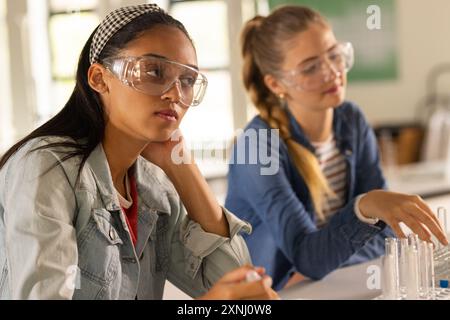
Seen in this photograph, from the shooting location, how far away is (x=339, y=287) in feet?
4.99

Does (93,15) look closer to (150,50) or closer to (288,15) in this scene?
(150,50)

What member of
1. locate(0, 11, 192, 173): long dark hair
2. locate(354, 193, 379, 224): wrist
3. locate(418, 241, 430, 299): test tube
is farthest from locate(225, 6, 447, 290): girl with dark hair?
locate(0, 11, 192, 173): long dark hair

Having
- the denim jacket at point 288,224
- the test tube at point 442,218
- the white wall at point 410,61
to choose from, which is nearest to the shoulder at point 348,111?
the denim jacket at point 288,224

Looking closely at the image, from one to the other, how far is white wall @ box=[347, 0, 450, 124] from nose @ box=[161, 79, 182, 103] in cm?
456

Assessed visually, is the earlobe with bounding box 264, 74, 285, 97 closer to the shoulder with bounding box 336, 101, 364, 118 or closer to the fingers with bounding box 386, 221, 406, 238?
the shoulder with bounding box 336, 101, 364, 118

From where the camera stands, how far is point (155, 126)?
3.79 feet

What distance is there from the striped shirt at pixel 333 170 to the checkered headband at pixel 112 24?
69 centimetres

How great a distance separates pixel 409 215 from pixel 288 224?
11.8 inches

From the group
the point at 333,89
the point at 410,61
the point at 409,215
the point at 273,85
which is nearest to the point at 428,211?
the point at 409,215

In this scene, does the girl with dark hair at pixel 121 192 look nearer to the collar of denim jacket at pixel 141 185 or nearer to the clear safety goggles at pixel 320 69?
the collar of denim jacket at pixel 141 185

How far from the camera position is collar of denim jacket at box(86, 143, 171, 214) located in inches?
44.5

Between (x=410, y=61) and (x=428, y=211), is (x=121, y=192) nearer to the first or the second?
(x=428, y=211)
